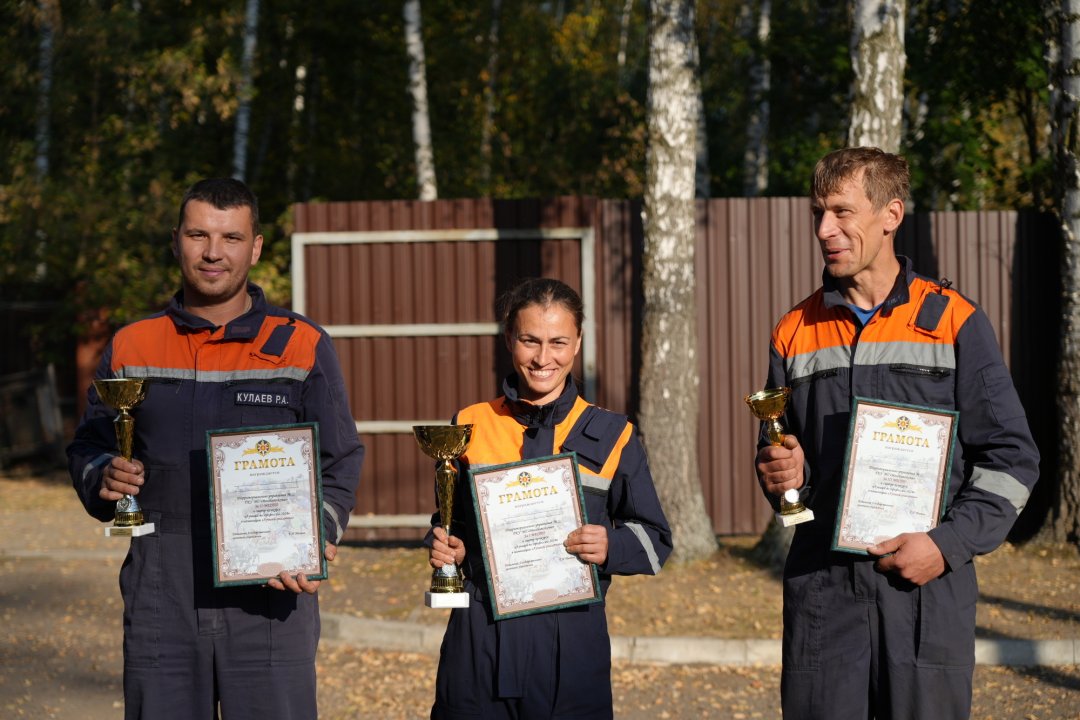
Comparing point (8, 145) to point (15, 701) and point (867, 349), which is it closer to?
point (15, 701)

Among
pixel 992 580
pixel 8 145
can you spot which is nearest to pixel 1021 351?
pixel 992 580

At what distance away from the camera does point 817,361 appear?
388cm

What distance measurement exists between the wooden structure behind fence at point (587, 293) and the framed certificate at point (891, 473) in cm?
702

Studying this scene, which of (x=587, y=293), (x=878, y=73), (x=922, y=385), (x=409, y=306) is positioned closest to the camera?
(x=922, y=385)

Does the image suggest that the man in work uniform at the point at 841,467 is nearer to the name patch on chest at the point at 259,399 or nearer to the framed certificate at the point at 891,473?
the framed certificate at the point at 891,473

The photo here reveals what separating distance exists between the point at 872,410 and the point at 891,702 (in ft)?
2.69

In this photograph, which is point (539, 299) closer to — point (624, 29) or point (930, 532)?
point (930, 532)

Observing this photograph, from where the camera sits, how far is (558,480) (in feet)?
12.4

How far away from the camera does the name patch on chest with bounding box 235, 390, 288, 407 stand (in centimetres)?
398

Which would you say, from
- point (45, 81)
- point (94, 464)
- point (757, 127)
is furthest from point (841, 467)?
point (757, 127)

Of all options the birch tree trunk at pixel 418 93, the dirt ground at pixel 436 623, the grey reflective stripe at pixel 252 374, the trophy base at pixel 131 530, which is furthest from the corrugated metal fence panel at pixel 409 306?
the birch tree trunk at pixel 418 93

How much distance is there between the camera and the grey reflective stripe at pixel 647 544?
12.7 ft

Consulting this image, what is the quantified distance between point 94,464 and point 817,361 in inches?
88.4

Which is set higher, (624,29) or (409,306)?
(624,29)
